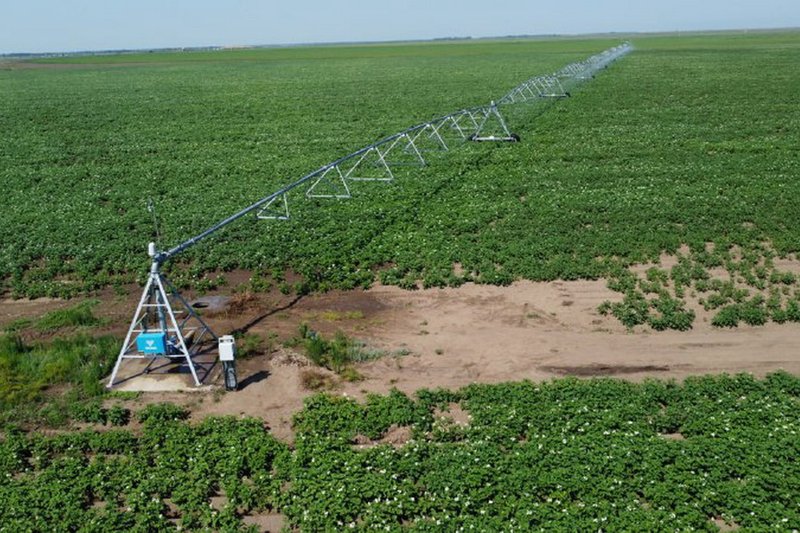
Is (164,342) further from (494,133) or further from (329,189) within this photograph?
(494,133)

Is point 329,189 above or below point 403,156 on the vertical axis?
below

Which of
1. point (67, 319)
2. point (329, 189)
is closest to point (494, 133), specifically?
point (329, 189)

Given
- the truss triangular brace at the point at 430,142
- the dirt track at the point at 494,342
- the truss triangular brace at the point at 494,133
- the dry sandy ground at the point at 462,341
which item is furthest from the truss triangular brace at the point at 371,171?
the dirt track at the point at 494,342

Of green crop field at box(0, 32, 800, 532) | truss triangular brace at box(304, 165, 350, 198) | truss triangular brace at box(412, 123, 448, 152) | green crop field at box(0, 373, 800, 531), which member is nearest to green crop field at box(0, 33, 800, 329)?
green crop field at box(0, 32, 800, 532)

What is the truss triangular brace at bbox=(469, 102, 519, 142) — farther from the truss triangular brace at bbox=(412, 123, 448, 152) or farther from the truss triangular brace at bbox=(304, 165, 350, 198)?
the truss triangular brace at bbox=(304, 165, 350, 198)

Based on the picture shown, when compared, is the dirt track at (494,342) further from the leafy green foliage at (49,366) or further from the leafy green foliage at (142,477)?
the leafy green foliage at (49,366)

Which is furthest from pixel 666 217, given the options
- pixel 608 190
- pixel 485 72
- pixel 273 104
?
pixel 485 72
